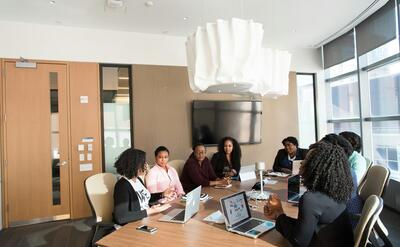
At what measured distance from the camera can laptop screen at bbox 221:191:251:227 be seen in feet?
5.65

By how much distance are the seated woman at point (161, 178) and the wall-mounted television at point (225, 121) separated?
1.72m

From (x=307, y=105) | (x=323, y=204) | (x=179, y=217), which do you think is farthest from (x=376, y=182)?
(x=307, y=105)

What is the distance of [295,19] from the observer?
13.1 feet

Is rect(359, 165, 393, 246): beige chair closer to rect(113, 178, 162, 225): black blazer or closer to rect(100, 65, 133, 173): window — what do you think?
rect(113, 178, 162, 225): black blazer

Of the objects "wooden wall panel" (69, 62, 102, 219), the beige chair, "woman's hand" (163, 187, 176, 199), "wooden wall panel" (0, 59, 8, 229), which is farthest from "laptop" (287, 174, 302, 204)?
"wooden wall panel" (0, 59, 8, 229)

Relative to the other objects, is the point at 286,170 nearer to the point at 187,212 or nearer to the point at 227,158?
the point at 227,158

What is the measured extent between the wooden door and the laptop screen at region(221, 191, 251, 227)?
10.6ft

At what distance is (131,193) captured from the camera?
6.61 feet

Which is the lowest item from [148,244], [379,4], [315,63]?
[148,244]

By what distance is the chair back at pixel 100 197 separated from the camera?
2.30 meters

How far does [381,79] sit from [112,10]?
14.0 ft

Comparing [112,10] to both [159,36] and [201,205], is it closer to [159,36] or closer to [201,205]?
[159,36]

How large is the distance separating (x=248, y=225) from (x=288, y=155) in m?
2.30

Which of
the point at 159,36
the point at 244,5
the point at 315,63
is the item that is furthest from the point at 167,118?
the point at 315,63
